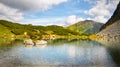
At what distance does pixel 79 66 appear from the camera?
192ft

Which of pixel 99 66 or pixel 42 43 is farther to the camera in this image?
pixel 42 43

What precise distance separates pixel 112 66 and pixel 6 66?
25.0m

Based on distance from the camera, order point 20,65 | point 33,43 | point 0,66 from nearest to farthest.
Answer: point 0,66 → point 20,65 → point 33,43

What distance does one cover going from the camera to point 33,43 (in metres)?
145

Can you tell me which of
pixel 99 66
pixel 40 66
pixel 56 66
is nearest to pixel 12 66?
pixel 40 66

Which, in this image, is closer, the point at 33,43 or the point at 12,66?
the point at 12,66

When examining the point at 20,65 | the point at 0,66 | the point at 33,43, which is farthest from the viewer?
the point at 33,43

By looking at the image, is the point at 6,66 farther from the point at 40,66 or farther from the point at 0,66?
the point at 40,66

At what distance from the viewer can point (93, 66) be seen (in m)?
57.5

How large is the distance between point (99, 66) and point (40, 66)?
14160 mm

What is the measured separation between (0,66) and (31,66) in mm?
7236

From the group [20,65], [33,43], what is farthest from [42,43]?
[20,65]

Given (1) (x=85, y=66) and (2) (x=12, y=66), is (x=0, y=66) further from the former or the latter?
(1) (x=85, y=66)

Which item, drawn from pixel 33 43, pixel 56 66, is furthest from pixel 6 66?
pixel 33 43
